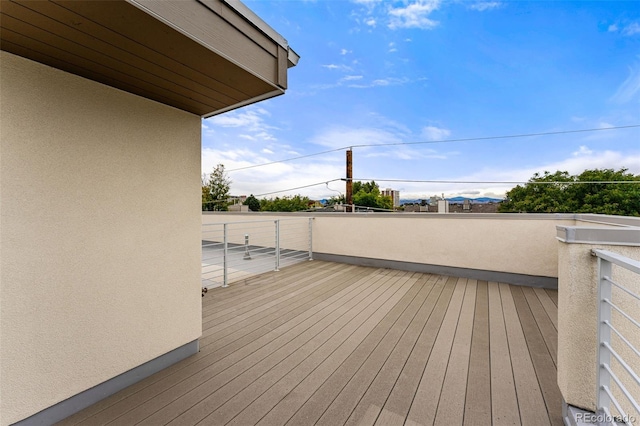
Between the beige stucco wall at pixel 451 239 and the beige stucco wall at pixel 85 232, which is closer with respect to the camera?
the beige stucco wall at pixel 85 232

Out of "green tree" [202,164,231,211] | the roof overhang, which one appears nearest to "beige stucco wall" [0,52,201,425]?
the roof overhang

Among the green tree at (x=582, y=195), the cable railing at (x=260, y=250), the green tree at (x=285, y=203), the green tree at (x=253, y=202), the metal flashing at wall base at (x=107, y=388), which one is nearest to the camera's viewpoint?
the metal flashing at wall base at (x=107, y=388)

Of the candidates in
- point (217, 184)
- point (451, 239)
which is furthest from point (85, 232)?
point (217, 184)

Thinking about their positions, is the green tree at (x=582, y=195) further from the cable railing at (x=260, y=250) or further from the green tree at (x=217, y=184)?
the green tree at (x=217, y=184)

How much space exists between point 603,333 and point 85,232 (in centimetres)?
265

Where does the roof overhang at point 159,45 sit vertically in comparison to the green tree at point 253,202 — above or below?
above

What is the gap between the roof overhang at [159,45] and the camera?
91 centimetres

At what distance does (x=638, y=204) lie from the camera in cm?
1419

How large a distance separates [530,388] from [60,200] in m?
2.94

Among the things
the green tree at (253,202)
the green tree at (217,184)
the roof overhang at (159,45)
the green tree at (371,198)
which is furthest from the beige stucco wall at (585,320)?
the green tree at (371,198)

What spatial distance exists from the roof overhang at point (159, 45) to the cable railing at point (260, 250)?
2.98m

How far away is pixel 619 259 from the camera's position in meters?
0.99

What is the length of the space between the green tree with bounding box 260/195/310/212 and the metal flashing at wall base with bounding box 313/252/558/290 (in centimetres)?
1607

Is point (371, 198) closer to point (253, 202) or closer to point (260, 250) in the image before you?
point (253, 202)
